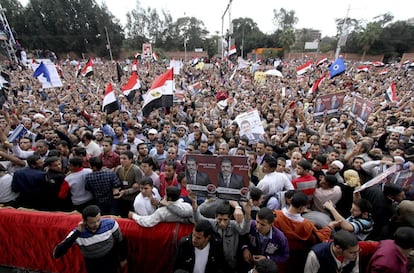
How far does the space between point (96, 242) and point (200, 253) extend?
1134 millimetres

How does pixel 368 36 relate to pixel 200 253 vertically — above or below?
above

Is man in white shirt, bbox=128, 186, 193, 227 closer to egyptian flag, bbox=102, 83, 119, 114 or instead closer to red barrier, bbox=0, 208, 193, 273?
red barrier, bbox=0, 208, 193, 273

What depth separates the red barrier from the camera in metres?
3.15

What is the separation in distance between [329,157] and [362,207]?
73.3 inches

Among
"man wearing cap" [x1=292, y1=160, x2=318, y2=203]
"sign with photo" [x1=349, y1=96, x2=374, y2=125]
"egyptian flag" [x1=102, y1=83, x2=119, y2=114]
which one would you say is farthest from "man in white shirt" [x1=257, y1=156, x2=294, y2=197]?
"egyptian flag" [x1=102, y1=83, x2=119, y2=114]

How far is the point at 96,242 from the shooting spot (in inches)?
106

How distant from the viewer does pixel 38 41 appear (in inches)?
1907

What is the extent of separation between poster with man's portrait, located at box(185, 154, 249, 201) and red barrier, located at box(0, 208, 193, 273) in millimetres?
621

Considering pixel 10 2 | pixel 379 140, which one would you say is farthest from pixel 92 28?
pixel 379 140

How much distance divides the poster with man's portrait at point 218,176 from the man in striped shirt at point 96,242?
103 cm

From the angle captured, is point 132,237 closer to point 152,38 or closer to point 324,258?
point 324,258

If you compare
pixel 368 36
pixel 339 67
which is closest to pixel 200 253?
pixel 339 67

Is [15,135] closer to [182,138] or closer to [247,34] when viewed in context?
[182,138]

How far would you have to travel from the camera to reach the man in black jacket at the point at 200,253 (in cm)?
261
